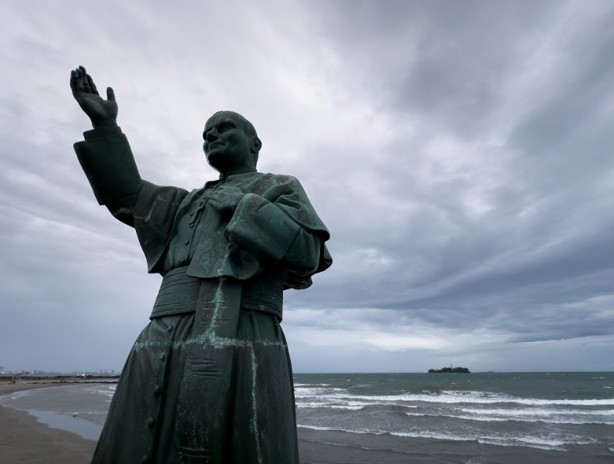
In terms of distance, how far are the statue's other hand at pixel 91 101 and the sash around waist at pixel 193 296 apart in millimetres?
1026

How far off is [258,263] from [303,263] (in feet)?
0.78

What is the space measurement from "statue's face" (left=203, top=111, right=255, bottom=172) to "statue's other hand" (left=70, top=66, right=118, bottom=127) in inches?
22.5

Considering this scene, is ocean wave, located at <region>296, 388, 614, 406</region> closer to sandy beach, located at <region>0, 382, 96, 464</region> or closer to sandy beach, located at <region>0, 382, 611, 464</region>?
sandy beach, located at <region>0, 382, 611, 464</region>

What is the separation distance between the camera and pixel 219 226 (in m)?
2.65

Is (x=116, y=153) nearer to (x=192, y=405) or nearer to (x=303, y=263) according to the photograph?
(x=303, y=263)

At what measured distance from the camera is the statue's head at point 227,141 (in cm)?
296

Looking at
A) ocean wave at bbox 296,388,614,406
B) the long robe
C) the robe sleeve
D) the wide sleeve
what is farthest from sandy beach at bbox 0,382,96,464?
ocean wave at bbox 296,388,614,406

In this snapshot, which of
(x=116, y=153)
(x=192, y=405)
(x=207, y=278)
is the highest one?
(x=116, y=153)

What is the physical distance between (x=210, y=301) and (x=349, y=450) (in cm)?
1222

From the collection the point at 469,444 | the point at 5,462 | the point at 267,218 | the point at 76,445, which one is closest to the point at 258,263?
the point at 267,218

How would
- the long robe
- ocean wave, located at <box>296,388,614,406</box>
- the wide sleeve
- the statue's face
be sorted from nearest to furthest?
1. the long robe
2. the wide sleeve
3. the statue's face
4. ocean wave, located at <box>296,388,614,406</box>

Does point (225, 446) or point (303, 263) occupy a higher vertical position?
point (303, 263)

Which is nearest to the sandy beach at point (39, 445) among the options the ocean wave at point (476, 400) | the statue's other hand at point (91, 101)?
the statue's other hand at point (91, 101)

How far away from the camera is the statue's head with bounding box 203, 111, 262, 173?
116 inches
